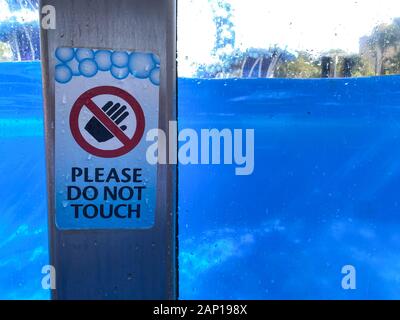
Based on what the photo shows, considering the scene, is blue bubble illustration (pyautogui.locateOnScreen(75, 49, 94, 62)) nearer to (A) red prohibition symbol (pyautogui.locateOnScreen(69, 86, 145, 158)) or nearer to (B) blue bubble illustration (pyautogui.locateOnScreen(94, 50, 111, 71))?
(B) blue bubble illustration (pyautogui.locateOnScreen(94, 50, 111, 71))

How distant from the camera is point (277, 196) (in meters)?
2.72

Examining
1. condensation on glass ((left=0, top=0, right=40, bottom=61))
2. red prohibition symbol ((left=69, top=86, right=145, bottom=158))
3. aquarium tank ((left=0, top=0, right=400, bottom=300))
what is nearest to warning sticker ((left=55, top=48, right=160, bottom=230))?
red prohibition symbol ((left=69, top=86, right=145, bottom=158))

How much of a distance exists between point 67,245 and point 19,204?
112cm

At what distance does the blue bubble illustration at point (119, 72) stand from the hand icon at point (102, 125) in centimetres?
11

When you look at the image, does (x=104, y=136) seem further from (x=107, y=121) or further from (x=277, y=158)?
(x=277, y=158)

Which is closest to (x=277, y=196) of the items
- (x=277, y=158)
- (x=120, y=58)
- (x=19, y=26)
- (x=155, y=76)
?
(x=277, y=158)

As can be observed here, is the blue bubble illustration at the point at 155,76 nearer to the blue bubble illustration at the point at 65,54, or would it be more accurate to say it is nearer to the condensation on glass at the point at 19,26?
the blue bubble illustration at the point at 65,54

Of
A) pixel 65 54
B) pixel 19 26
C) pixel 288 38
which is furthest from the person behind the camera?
pixel 288 38

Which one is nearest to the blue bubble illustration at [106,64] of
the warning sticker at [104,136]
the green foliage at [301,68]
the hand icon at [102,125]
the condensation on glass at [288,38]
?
the warning sticker at [104,136]

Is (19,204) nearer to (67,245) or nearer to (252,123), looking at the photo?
(67,245)

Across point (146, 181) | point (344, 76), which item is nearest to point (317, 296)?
point (344, 76)

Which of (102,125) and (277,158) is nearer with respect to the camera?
(102,125)

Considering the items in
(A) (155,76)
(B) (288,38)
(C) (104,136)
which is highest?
(B) (288,38)

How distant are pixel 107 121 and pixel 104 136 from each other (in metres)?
0.06
